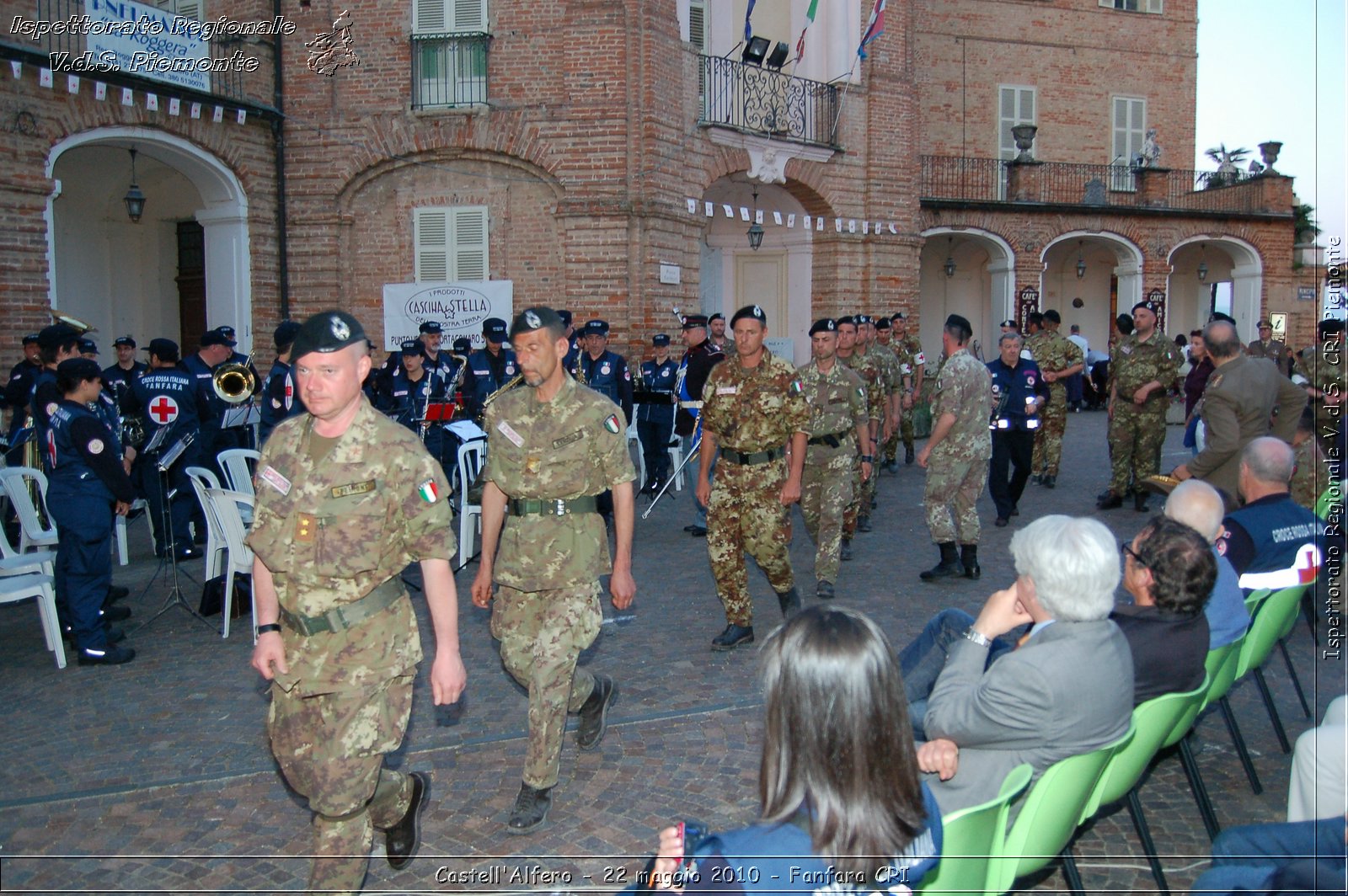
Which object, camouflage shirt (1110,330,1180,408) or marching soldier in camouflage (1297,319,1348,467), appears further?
camouflage shirt (1110,330,1180,408)

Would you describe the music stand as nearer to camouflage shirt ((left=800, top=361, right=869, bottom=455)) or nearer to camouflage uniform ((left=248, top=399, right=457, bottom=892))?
camouflage uniform ((left=248, top=399, right=457, bottom=892))

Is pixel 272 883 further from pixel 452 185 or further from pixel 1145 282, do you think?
pixel 1145 282

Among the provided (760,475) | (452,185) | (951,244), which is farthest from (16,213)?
(951,244)

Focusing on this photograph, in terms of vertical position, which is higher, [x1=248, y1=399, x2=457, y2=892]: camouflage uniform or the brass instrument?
the brass instrument

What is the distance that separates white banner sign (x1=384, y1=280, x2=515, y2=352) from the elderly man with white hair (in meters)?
13.3

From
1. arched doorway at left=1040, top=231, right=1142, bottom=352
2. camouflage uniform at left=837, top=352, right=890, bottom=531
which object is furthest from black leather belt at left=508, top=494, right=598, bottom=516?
arched doorway at left=1040, top=231, right=1142, bottom=352

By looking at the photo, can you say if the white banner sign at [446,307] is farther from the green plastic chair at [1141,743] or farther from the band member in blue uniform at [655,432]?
the green plastic chair at [1141,743]

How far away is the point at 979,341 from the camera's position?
85.9 ft

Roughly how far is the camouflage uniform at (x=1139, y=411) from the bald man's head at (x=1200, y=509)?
7.06 meters

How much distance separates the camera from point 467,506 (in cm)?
848

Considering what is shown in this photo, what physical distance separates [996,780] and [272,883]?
262cm

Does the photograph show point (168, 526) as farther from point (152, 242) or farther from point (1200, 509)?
point (152, 242)

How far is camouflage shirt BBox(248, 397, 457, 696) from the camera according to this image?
329 centimetres

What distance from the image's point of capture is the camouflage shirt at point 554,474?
14.3 feet
